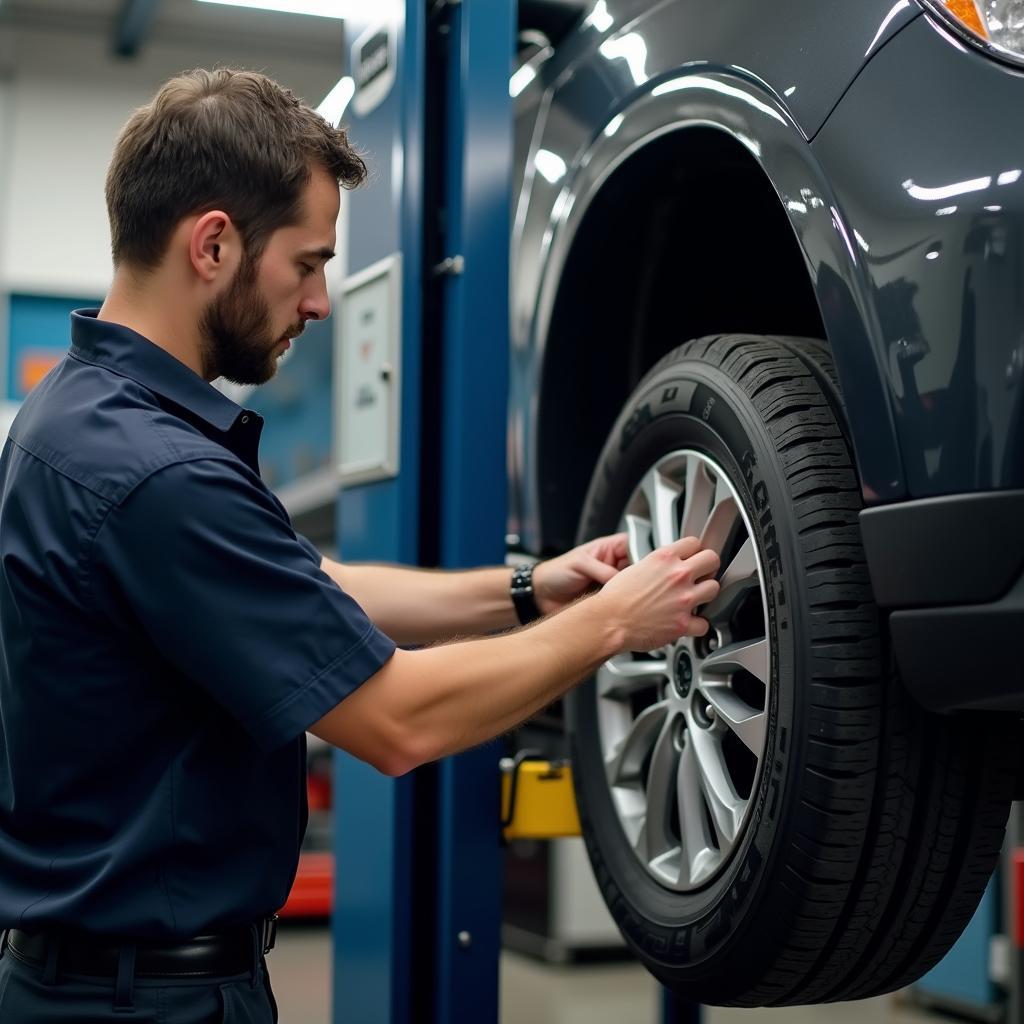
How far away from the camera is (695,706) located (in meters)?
1.55

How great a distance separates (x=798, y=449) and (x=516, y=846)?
4.11 m

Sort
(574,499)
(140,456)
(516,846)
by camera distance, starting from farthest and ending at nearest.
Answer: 1. (516,846)
2. (574,499)
3. (140,456)

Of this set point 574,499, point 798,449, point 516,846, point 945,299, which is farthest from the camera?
point 516,846

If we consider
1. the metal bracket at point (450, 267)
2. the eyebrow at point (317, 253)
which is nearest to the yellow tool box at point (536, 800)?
the metal bracket at point (450, 267)

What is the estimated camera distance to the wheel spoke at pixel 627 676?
65.2 inches

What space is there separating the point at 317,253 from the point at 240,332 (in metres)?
0.12

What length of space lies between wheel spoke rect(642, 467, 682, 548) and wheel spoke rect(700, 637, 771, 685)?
159 mm

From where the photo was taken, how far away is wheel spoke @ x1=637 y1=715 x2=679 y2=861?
161cm

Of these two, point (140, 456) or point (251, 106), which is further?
point (251, 106)

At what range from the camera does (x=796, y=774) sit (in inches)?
50.9

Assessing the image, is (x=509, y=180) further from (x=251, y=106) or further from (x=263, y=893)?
(x=263, y=893)

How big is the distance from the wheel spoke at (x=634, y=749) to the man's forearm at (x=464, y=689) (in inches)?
8.3

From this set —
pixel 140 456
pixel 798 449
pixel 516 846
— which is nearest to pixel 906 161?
pixel 798 449

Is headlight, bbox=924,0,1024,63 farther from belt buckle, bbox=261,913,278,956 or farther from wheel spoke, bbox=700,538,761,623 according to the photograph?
belt buckle, bbox=261,913,278,956
